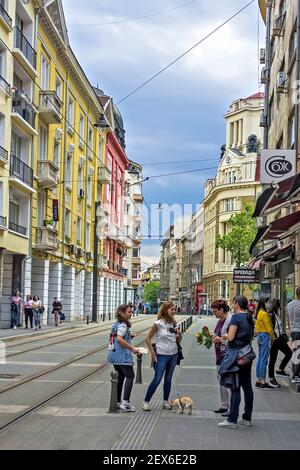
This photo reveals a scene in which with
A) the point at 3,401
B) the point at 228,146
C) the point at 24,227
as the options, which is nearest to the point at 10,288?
the point at 24,227

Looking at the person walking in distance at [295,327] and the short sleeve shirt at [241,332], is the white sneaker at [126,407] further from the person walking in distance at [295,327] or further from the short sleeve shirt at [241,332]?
the person walking in distance at [295,327]

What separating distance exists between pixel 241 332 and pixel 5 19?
935 inches

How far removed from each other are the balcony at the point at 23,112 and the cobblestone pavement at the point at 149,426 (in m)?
20.6

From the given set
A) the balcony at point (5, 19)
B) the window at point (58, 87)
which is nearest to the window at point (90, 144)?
the window at point (58, 87)

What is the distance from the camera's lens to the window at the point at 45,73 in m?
36.4

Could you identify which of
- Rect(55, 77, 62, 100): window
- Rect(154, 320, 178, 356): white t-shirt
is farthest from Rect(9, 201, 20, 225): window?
Rect(154, 320, 178, 356): white t-shirt

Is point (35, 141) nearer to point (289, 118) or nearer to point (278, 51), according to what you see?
point (278, 51)

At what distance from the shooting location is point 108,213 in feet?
188

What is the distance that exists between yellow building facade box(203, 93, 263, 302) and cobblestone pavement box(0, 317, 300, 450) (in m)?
71.4

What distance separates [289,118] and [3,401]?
640 inches

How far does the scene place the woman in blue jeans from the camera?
9688 mm

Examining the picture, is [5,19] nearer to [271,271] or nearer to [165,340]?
[271,271]

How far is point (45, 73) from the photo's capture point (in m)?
37.0

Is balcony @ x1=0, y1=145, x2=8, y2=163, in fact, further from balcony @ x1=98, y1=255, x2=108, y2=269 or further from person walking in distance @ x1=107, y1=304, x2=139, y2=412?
balcony @ x1=98, y1=255, x2=108, y2=269
